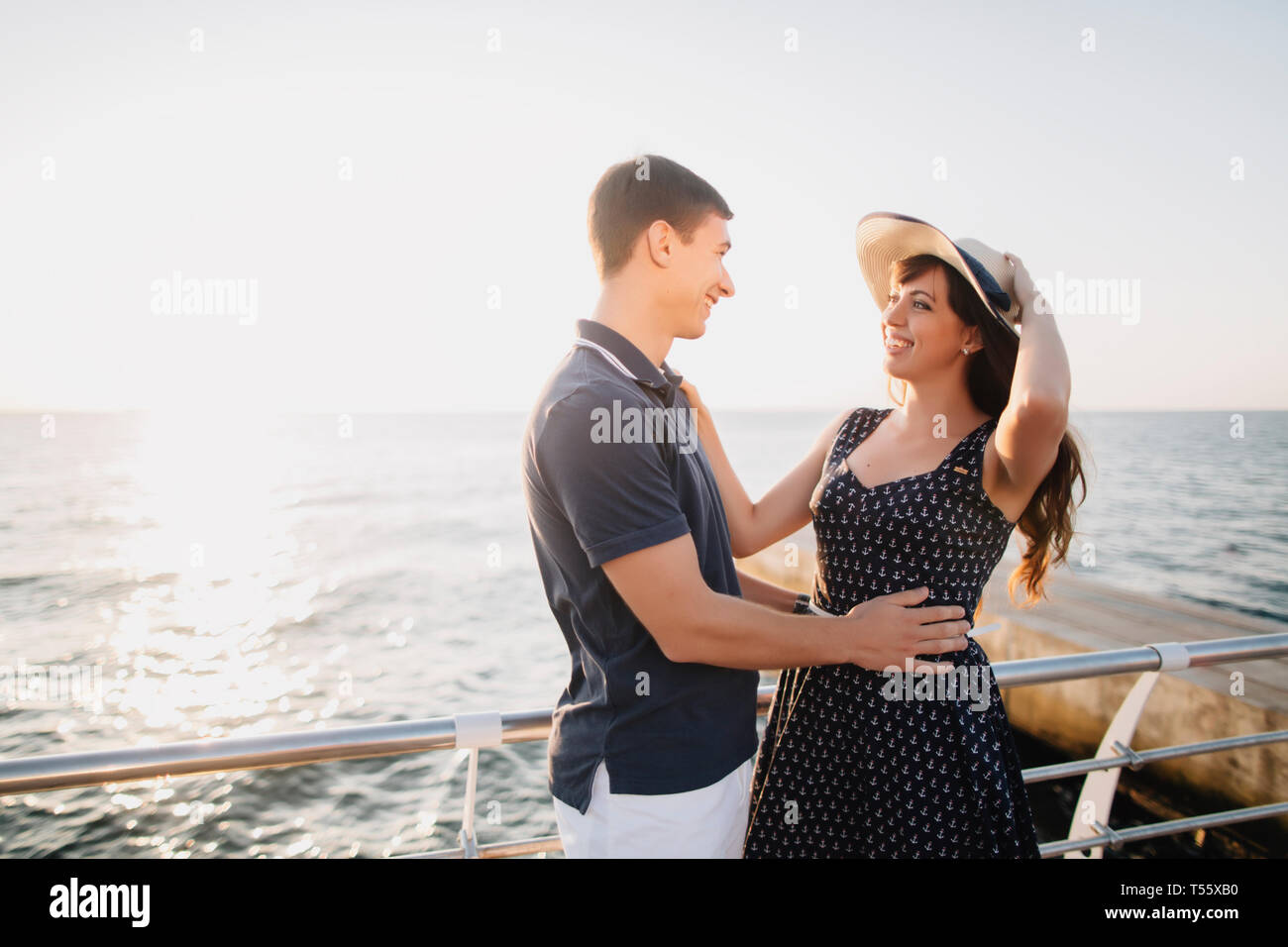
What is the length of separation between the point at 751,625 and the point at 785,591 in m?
0.74

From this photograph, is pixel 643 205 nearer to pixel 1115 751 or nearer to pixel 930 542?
pixel 930 542

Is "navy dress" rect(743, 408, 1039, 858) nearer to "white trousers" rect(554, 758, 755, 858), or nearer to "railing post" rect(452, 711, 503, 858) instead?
"white trousers" rect(554, 758, 755, 858)

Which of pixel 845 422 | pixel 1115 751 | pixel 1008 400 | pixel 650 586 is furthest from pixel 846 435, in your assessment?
pixel 1115 751

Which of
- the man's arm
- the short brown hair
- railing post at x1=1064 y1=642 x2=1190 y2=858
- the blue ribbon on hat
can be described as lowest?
railing post at x1=1064 y1=642 x2=1190 y2=858

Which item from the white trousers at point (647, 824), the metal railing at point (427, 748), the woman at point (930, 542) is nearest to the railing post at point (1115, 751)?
the metal railing at point (427, 748)

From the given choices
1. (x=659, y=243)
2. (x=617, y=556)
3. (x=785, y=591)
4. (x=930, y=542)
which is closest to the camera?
(x=617, y=556)

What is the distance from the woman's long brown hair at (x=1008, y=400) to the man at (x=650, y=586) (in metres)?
0.46

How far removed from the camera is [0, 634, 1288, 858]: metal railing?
161 centimetres

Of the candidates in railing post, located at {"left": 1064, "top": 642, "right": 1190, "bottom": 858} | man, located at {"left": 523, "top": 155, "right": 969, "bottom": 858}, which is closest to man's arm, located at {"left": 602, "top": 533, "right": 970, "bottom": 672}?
man, located at {"left": 523, "top": 155, "right": 969, "bottom": 858}

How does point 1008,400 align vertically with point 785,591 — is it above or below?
above

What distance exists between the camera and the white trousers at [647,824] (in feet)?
5.19

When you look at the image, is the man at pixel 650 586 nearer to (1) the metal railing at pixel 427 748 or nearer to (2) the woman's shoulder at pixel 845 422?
(1) the metal railing at pixel 427 748

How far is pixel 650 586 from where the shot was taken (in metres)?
1.44
